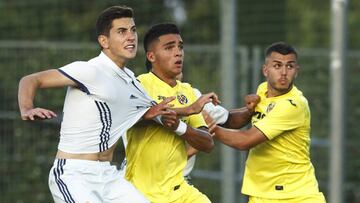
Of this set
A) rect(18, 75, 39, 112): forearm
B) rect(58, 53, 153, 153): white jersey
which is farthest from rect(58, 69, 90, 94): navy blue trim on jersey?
rect(18, 75, 39, 112): forearm

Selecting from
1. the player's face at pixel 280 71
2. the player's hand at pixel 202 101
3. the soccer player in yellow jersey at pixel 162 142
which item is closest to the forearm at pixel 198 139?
the soccer player in yellow jersey at pixel 162 142

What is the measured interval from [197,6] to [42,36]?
4.76 m

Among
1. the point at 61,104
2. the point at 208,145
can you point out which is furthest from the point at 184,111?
the point at 61,104

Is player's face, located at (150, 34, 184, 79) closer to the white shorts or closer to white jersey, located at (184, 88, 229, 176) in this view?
white jersey, located at (184, 88, 229, 176)

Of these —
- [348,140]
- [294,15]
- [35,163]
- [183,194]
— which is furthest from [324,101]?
[294,15]

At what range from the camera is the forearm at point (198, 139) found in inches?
351

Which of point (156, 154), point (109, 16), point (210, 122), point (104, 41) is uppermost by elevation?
point (109, 16)

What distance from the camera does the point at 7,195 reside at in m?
14.5

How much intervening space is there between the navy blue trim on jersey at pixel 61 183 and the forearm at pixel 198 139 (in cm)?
91

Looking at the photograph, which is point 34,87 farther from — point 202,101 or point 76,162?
point 202,101

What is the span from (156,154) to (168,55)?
716 millimetres

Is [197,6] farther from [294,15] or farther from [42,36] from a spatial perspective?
[42,36]

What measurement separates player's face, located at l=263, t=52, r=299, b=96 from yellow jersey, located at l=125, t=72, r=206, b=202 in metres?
0.62

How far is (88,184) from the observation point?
8.53m
